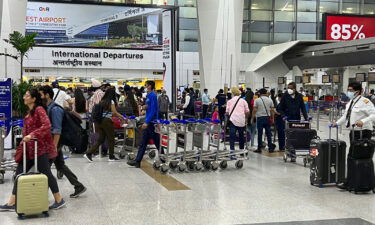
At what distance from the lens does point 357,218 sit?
20.4 ft

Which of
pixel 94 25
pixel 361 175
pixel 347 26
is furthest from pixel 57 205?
pixel 347 26

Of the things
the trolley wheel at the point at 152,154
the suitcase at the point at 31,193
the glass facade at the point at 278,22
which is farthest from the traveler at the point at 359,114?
the glass facade at the point at 278,22

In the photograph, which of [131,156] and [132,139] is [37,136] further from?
[132,139]

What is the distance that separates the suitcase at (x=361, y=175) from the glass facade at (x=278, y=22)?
35876mm

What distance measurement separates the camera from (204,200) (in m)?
7.17

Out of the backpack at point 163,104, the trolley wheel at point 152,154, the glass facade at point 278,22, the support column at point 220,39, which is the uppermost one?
the glass facade at point 278,22

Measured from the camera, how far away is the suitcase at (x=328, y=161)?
800 cm

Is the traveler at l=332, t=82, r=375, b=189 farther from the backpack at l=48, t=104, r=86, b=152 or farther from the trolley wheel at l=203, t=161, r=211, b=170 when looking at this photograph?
the backpack at l=48, t=104, r=86, b=152

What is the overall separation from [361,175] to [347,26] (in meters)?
25.7

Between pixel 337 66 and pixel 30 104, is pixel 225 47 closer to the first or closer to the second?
pixel 337 66

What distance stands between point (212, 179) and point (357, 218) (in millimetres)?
3212

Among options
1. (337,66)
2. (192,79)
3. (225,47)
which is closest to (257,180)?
(225,47)

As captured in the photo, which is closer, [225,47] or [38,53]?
[225,47]

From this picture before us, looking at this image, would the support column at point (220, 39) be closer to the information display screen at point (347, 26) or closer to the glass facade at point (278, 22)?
the information display screen at point (347, 26)
